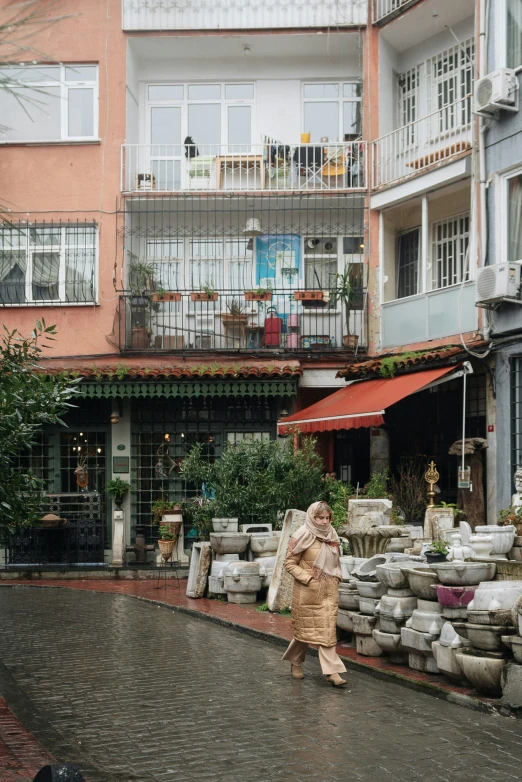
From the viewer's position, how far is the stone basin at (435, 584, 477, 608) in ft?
30.1

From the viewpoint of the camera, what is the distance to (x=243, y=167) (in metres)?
23.7

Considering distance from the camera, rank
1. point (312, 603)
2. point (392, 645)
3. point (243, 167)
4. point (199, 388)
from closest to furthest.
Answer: point (312, 603) < point (392, 645) < point (199, 388) < point (243, 167)

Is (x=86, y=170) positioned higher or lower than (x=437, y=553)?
higher

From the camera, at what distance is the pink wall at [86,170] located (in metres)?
22.8

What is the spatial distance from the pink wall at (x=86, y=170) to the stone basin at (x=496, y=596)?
600 inches

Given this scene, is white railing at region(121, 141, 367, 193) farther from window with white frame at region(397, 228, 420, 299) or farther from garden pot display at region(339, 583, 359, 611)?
garden pot display at region(339, 583, 359, 611)

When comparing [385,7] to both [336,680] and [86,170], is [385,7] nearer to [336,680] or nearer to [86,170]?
[86,170]

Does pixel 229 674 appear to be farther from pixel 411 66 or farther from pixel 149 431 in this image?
pixel 411 66

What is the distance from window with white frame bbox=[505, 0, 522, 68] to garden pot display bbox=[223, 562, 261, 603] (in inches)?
377

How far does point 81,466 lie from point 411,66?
36.9 ft

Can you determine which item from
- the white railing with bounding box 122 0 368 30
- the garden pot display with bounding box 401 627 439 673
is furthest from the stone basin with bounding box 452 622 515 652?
the white railing with bounding box 122 0 368 30

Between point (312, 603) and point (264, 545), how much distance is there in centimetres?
614

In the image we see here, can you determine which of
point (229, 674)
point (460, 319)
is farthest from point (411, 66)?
point (229, 674)

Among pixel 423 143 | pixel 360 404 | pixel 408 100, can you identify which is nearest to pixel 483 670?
pixel 360 404
